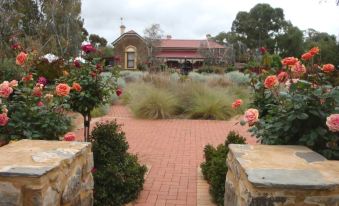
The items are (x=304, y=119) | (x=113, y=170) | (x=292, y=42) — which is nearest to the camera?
(x=304, y=119)

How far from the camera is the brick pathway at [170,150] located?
14.5 feet

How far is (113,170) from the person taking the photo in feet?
13.5

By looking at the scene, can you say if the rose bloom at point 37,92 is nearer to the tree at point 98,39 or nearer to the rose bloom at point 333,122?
the rose bloom at point 333,122

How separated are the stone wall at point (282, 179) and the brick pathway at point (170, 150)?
1450mm

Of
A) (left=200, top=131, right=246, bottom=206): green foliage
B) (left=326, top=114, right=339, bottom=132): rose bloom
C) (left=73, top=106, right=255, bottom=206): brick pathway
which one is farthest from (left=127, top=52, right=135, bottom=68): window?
(left=326, top=114, right=339, bottom=132): rose bloom

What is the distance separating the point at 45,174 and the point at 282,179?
1477 millimetres

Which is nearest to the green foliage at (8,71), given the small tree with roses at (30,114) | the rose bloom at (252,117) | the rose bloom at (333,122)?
the small tree with roses at (30,114)

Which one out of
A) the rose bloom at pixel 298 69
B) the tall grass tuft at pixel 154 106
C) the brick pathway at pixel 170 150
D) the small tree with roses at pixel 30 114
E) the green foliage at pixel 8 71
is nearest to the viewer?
the rose bloom at pixel 298 69

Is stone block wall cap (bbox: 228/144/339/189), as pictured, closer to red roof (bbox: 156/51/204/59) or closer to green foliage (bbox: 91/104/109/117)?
green foliage (bbox: 91/104/109/117)

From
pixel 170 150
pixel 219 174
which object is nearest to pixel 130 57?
pixel 170 150

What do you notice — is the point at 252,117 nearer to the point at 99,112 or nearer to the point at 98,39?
the point at 99,112

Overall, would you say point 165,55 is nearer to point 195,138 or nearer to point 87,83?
point 195,138

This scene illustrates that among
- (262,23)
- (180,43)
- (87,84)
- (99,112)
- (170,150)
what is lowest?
(170,150)

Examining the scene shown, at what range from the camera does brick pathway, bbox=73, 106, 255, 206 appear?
443cm
